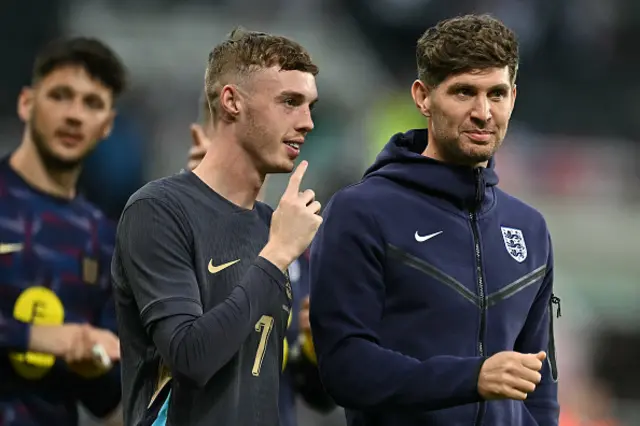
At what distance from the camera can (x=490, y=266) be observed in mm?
3518

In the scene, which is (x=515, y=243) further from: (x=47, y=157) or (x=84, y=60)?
(x=84, y=60)

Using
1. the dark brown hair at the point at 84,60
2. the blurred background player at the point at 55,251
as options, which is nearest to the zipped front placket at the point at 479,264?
the blurred background player at the point at 55,251

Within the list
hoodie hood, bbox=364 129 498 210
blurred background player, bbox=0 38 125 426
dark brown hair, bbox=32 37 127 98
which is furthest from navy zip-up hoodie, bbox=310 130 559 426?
dark brown hair, bbox=32 37 127 98

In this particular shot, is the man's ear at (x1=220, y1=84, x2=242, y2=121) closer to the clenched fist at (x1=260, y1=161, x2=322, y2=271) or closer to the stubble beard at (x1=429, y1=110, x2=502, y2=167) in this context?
the clenched fist at (x1=260, y1=161, x2=322, y2=271)

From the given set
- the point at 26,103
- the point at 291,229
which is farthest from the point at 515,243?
the point at 26,103

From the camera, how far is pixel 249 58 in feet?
11.2

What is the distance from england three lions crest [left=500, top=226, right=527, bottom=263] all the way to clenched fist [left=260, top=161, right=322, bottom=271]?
2.21ft

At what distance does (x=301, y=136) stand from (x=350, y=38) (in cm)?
989

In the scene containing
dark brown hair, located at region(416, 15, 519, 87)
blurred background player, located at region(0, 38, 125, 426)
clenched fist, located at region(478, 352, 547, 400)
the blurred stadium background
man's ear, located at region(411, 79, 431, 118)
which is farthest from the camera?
the blurred stadium background

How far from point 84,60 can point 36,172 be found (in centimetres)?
54

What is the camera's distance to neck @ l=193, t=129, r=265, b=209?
3.40 metres

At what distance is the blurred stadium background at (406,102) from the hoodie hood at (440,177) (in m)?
7.24

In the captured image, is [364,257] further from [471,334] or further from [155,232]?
[155,232]

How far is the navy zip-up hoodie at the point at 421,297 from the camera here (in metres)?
3.28
